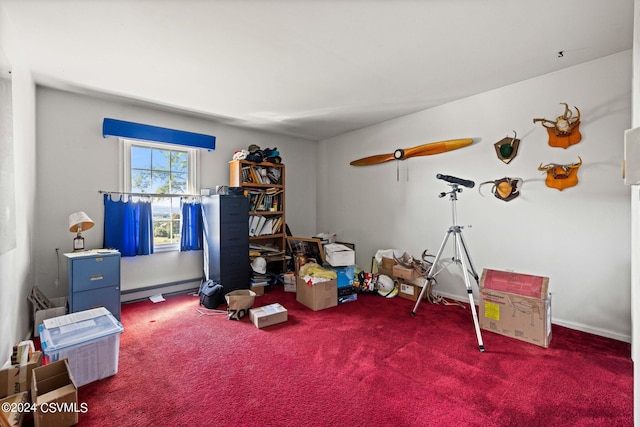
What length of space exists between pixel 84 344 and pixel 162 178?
2.32 meters

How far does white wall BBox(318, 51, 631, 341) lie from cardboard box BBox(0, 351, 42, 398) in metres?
3.58

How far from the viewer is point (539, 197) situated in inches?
107

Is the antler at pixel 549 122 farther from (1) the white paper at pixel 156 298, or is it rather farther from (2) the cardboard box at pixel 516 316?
(1) the white paper at pixel 156 298

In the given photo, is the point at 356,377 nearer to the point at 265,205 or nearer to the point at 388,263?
the point at 388,263

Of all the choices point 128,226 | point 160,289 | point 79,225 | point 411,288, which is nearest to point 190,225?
point 128,226

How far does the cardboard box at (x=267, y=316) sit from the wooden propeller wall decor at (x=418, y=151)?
2.45 m

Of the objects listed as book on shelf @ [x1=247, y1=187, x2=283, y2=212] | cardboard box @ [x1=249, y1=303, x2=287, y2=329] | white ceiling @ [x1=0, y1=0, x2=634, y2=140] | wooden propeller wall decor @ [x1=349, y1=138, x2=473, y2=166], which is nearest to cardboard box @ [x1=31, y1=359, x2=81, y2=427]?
cardboard box @ [x1=249, y1=303, x2=287, y2=329]

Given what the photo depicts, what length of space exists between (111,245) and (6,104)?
1.88 metres

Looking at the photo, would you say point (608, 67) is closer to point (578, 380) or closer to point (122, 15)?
point (578, 380)

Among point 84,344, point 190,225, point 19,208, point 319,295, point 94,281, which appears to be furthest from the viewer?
point 190,225

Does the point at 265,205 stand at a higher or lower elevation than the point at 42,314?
higher

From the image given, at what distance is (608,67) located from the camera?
92.6 inches

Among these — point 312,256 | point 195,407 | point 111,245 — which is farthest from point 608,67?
point 111,245

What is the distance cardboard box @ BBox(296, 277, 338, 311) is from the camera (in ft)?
9.99
